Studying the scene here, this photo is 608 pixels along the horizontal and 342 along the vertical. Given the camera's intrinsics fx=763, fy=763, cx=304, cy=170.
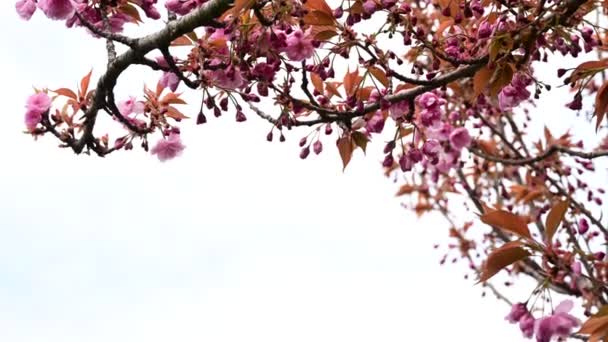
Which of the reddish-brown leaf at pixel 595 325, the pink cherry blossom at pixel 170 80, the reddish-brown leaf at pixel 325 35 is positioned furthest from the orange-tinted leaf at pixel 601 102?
the pink cherry blossom at pixel 170 80

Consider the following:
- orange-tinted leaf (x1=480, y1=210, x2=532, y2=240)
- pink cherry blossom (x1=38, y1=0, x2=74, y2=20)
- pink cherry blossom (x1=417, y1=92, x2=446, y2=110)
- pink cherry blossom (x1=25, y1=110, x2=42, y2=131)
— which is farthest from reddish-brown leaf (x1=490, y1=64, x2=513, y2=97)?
pink cherry blossom (x1=25, y1=110, x2=42, y2=131)

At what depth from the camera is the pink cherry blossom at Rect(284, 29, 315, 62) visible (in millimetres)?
2025

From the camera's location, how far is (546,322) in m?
2.31

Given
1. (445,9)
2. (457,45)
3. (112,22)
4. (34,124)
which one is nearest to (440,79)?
(457,45)

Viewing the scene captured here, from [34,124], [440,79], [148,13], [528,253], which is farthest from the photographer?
[34,124]

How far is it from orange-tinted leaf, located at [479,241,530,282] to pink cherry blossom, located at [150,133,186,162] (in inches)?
45.3

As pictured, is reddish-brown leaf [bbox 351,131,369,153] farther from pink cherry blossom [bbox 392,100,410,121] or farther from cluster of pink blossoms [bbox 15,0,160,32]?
cluster of pink blossoms [bbox 15,0,160,32]

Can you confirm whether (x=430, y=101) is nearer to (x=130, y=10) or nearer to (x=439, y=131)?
(x=439, y=131)

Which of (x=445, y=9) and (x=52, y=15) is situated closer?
(x=52, y=15)

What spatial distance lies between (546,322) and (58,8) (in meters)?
1.72

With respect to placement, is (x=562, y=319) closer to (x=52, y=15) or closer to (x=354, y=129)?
(x=354, y=129)

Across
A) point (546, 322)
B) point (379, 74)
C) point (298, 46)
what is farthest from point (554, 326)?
point (298, 46)

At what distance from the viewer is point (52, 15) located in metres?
2.22

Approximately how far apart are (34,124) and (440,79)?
1344mm
